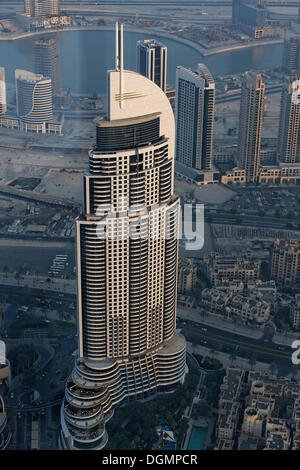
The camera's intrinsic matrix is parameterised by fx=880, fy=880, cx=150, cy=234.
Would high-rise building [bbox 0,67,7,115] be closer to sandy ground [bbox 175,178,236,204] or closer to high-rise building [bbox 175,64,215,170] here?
high-rise building [bbox 175,64,215,170]

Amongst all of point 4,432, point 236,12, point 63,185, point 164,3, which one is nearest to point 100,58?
point 63,185

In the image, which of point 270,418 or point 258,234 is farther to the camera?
point 258,234

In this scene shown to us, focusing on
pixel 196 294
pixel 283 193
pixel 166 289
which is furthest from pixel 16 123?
pixel 166 289

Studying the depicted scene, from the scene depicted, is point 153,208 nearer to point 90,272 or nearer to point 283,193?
point 90,272

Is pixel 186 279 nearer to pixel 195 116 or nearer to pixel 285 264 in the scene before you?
pixel 285 264

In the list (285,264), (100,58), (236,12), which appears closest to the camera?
(285,264)

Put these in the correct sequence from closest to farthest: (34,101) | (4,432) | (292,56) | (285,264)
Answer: (4,432) → (285,264) → (34,101) → (292,56)

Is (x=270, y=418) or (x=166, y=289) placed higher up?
(x=166, y=289)
